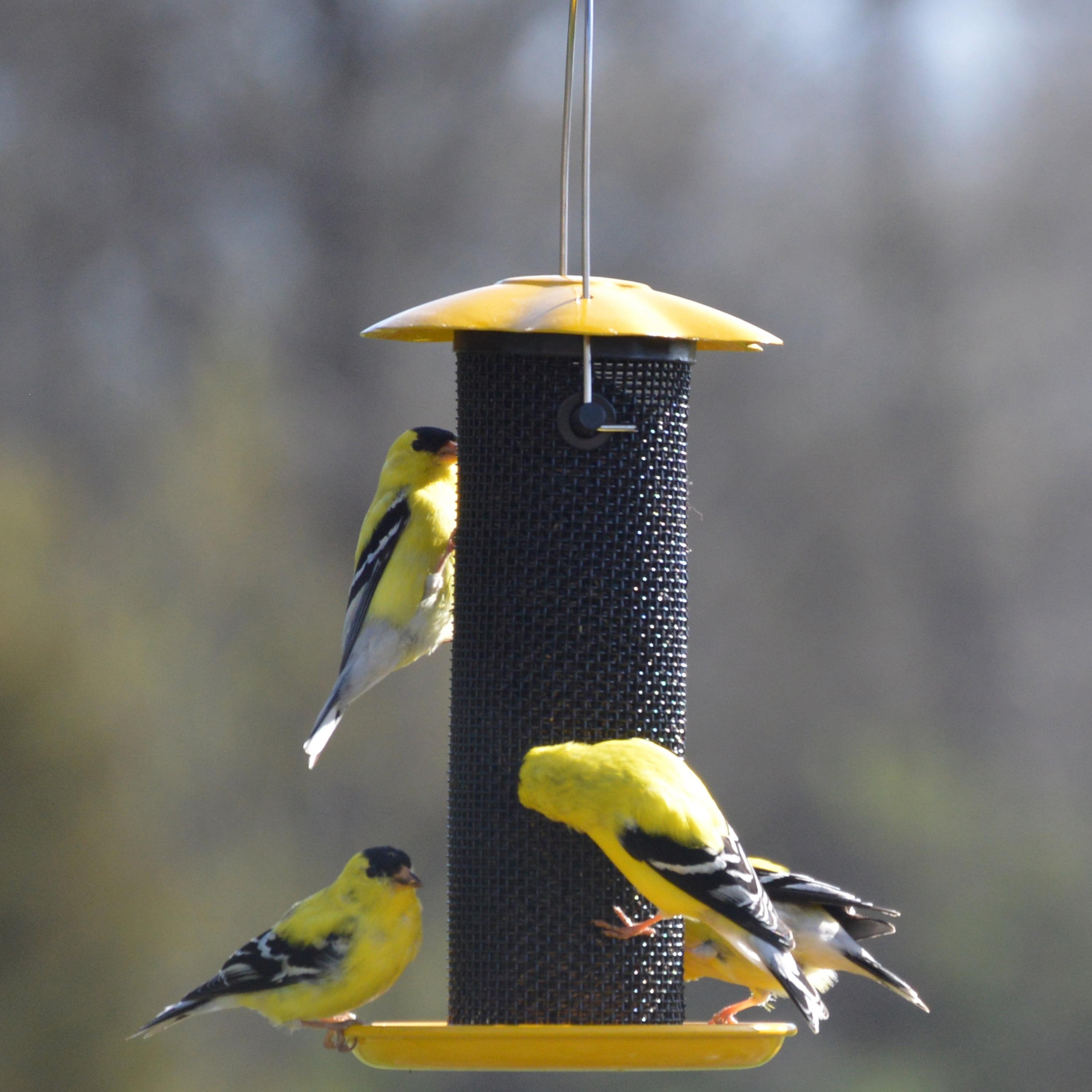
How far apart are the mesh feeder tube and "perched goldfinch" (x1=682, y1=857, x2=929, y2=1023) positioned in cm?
96

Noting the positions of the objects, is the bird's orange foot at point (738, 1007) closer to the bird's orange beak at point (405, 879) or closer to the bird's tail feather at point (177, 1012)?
the bird's orange beak at point (405, 879)

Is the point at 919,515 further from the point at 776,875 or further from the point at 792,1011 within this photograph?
the point at 776,875

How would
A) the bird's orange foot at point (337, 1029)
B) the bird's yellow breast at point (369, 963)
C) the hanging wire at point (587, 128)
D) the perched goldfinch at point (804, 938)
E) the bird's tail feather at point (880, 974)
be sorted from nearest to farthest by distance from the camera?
1. the hanging wire at point (587, 128)
2. the bird's orange foot at point (337, 1029)
3. the bird's yellow breast at point (369, 963)
4. the bird's tail feather at point (880, 974)
5. the perched goldfinch at point (804, 938)

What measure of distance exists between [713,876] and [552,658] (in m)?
0.77

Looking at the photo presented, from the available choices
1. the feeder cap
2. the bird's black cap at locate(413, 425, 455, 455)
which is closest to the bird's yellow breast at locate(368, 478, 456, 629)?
the bird's black cap at locate(413, 425, 455, 455)

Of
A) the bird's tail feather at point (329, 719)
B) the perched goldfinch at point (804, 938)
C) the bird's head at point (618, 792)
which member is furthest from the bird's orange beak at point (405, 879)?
the bird's head at point (618, 792)

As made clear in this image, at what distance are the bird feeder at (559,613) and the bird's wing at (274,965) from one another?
626mm

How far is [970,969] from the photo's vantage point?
51.1 ft

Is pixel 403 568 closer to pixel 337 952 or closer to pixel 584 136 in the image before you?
pixel 337 952

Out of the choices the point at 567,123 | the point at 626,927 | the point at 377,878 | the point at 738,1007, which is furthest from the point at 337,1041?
the point at 567,123

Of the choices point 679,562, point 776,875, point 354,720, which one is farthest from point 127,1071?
point 679,562

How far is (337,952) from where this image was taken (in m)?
5.55

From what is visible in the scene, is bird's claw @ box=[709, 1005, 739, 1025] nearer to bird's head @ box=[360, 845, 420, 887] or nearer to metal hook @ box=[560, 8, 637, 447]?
bird's head @ box=[360, 845, 420, 887]

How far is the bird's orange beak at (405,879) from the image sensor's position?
5.55m
